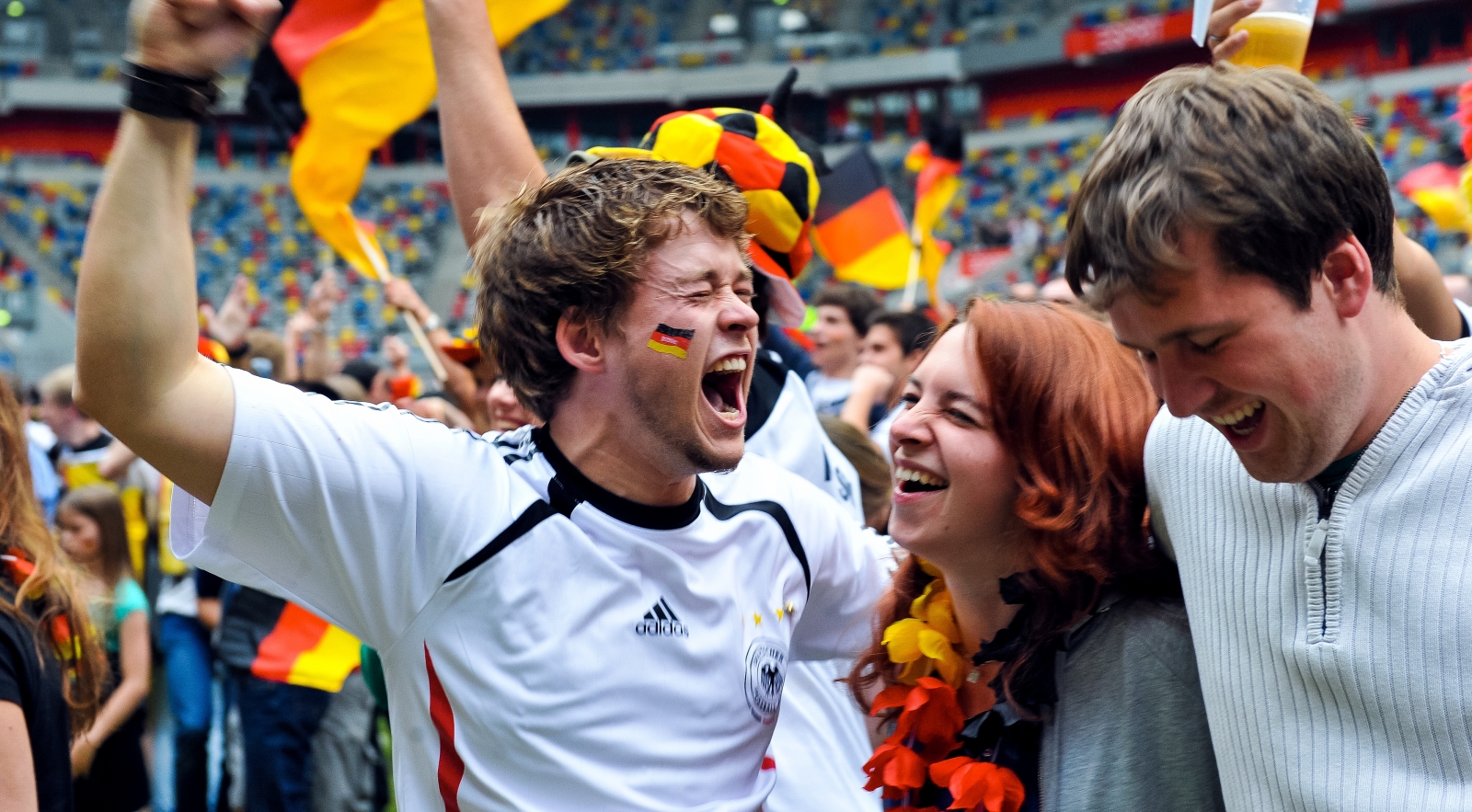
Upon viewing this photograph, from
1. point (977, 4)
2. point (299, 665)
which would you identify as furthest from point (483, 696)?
point (977, 4)

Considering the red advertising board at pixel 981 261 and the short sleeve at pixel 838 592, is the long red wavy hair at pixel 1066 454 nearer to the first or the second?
the short sleeve at pixel 838 592

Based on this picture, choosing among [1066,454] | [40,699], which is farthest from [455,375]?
[1066,454]

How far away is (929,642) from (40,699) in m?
1.61

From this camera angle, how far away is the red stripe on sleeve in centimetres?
178

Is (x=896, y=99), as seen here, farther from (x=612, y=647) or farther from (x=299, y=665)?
(x=612, y=647)

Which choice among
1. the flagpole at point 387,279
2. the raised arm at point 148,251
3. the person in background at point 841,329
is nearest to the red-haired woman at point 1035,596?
the raised arm at point 148,251

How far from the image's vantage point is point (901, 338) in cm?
605

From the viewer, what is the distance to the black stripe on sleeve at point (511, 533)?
1782 mm

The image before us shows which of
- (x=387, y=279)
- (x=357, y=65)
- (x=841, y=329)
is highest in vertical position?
(x=357, y=65)

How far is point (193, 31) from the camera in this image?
1440mm

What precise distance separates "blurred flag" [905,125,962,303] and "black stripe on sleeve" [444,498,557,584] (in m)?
6.21

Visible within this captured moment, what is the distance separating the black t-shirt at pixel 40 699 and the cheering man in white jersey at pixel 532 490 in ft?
2.69

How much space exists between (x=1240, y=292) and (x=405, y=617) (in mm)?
1176

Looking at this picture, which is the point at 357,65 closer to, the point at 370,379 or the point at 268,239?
the point at 370,379
